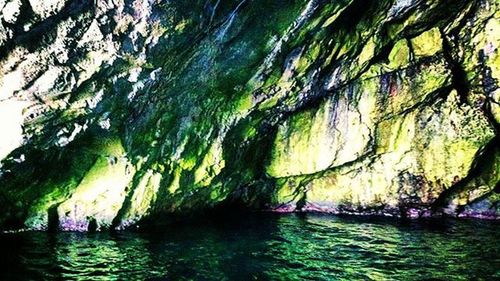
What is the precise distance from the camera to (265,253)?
12.0 m

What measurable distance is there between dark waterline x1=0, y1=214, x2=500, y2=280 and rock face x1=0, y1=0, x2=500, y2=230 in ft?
5.04

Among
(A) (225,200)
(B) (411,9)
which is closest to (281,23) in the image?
(B) (411,9)

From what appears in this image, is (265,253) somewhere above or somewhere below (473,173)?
below

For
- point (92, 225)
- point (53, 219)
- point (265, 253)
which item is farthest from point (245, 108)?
point (53, 219)

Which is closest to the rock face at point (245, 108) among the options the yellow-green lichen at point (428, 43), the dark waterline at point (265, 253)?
the yellow-green lichen at point (428, 43)

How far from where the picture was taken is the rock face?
35.6ft

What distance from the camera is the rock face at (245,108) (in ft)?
35.6

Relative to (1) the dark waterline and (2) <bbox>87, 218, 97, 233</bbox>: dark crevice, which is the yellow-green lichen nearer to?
(1) the dark waterline

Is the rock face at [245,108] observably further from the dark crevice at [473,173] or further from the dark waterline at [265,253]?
the dark waterline at [265,253]

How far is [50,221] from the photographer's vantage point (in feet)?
44.4

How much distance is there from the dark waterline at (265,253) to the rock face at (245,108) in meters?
1.54

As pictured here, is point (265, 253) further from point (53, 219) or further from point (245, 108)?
point (53, 219)

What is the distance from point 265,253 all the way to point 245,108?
5.46 meters

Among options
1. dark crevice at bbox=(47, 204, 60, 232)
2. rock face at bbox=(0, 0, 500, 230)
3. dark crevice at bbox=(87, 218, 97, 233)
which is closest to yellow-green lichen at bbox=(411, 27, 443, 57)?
rock face at bbox=(0, 0, 500, 230)
